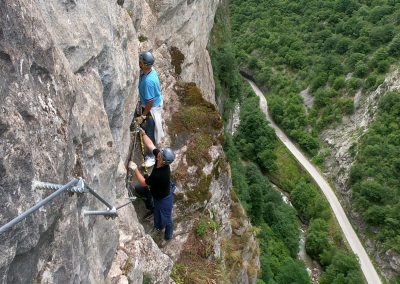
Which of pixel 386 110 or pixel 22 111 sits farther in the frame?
pixel 386 110

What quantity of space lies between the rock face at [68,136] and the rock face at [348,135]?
161 ft

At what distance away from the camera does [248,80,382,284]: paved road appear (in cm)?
4931

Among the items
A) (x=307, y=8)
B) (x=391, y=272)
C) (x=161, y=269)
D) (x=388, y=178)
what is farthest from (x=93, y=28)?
(x=307, y=8)

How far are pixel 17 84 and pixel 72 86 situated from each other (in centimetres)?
151

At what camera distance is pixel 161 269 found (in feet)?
37.7

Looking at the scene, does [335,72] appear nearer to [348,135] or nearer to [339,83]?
[339,83]

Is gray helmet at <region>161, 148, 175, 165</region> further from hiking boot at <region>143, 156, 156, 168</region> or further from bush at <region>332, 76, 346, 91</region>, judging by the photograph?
bush at <region>332, 76, 346, 91</region>

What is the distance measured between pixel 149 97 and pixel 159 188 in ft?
8.89

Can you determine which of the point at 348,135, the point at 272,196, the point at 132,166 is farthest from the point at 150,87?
the point at 348,135

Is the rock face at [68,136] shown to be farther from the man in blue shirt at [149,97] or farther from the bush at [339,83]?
the bush at [339,83]

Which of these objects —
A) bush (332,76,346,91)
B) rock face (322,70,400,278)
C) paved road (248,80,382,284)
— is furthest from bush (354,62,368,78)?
paved road (248,80,382,284)

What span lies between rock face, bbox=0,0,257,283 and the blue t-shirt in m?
0.49

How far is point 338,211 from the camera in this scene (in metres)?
56.3

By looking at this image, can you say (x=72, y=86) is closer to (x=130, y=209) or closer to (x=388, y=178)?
(x=130, y=209)
